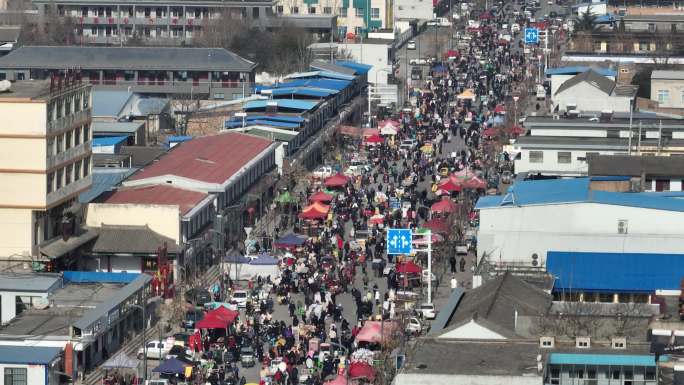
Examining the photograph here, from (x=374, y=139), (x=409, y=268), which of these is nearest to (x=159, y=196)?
(x=409, y=268)

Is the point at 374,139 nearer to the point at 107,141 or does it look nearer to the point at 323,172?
the point at 323,172

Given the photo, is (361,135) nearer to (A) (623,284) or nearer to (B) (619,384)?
(A) (623,284)

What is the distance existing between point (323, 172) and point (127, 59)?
76.2 ft

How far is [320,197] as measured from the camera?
65.9 metres

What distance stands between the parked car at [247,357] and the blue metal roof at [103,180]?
1012 cm

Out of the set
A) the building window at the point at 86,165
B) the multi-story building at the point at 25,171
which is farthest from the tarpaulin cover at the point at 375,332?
the building window at the point at 86,165

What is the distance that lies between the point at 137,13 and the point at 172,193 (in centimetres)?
5212

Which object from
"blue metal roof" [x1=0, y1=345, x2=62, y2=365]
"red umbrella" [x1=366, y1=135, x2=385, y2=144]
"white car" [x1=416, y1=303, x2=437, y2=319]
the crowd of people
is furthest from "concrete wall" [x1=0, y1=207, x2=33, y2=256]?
"red umbrella" [x1=366, y1=135, x2=385, y2=144]

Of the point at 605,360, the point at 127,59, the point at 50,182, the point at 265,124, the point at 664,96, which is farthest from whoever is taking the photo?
the point at 127,59

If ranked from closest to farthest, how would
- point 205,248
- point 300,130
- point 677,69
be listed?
point 205,248 → point 300,130 → point 677,69

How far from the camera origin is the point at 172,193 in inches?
2350

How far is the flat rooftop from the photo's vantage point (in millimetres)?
47344

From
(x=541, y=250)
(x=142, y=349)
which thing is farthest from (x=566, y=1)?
(x=142, y=349)

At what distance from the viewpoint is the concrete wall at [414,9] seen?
121 metres
